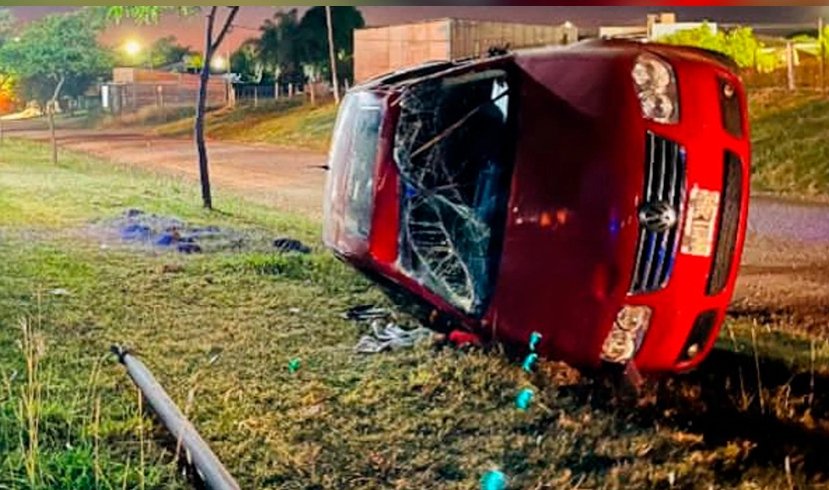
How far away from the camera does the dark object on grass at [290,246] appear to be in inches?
93.9

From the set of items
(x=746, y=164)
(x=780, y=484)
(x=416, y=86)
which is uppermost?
(x=416, y=86)

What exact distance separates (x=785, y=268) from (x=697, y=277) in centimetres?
23

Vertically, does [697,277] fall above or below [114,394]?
above

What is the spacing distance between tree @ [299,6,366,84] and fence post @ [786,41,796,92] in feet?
2.93

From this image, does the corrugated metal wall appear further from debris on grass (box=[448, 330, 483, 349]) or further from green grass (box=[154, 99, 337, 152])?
debris on grass (box=[448, 330, 483, 349])

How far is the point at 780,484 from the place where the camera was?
2199 mm

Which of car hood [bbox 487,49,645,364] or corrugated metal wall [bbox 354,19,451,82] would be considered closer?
car hood [bbox 487,49,645,364]

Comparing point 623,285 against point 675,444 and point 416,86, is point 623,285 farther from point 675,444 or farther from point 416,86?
point 416,86

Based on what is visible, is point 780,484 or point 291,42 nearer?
point 780,484

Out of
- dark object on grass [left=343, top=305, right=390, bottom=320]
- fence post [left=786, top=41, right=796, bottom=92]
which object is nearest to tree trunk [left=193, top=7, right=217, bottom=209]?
dark object on grass [left=343, top=305, right=390, bottom=320]

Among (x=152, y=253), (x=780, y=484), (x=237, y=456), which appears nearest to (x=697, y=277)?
(x=780, y=484)

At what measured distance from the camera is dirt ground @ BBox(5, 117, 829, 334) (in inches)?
91.4

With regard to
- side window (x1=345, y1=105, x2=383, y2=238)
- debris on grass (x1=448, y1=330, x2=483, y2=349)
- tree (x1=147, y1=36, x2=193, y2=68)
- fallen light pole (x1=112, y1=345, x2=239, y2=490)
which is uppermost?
tree (x1=147, y1=36, x2=193, y2=68)

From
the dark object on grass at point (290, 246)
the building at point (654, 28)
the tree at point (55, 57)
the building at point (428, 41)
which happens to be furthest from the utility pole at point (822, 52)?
the tree at point (55, 57)
